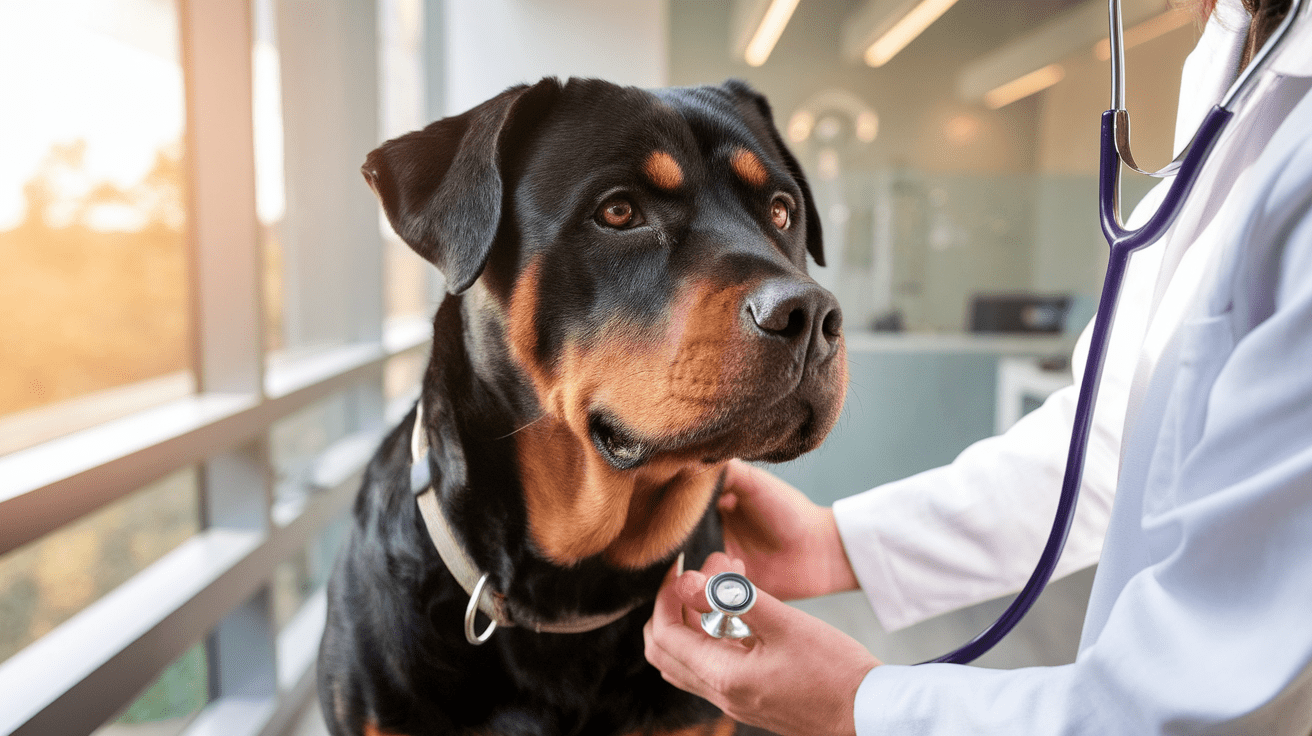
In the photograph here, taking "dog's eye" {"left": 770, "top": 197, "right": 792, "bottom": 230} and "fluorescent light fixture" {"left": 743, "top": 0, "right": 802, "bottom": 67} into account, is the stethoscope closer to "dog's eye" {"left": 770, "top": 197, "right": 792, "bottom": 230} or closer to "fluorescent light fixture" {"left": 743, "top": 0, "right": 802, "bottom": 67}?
"dog's eye" {"left": 770, "top": 197, "right": 792, "bottom": 230}

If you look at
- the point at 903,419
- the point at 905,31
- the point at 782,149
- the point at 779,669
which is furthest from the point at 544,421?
the point at 905,31

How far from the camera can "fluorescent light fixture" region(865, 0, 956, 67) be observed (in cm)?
315

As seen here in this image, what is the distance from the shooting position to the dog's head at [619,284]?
79 centimetres

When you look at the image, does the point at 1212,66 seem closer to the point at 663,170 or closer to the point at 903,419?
the point at 663,170

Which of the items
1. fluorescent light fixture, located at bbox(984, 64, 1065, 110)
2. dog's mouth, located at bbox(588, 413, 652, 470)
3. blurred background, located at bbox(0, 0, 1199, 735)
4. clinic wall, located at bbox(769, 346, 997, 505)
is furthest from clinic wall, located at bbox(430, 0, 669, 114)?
dog's mouth, located at bbox(588, 413, 652, 470)

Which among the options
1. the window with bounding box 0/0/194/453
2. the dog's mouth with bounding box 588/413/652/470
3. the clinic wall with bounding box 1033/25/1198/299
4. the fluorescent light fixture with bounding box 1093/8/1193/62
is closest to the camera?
the dog's mouth with bounding box 588/413/652/470

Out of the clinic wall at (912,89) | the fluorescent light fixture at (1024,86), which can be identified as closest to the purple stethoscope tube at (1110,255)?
the clinic wall at (912,89)

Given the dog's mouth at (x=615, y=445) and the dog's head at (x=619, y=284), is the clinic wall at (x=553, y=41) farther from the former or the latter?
the dog's mouth at (x=615, y=445)

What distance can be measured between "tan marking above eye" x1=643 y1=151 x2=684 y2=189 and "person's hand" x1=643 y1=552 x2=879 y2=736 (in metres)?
0.46

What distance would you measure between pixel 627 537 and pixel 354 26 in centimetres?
254

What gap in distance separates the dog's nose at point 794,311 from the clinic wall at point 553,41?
3008mm

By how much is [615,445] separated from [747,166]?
410mm

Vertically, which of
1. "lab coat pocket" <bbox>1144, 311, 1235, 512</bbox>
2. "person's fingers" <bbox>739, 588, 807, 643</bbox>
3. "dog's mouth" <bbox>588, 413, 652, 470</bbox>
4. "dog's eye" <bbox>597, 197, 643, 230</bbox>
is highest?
"dog's eye" <bbox>597, 197, 643, 230</bbox>

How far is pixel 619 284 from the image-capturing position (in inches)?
35.4
